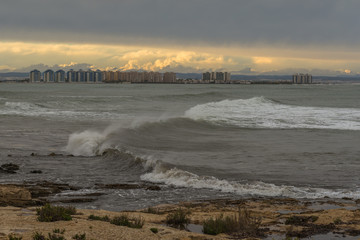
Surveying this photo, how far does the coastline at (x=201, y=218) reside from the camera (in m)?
8.13

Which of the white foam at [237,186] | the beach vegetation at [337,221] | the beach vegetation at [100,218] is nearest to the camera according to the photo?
the beach vegetation at [100,218]

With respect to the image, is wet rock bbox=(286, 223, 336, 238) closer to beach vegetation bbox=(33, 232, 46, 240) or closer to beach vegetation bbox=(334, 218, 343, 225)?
beach vegetation bbox=(334, 218, 343, 225)

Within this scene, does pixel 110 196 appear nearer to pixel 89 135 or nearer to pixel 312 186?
pixel 312 186

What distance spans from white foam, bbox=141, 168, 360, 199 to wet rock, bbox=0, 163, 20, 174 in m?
4.30

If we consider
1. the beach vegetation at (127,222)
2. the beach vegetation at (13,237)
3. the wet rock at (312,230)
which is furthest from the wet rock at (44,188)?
the wet rock at (312,230)

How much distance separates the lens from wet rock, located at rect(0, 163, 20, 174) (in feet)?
50.4

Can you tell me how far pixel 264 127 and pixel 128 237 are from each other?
23921 mm

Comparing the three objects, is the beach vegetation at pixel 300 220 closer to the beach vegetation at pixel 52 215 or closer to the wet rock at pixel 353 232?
the wet rock at pixel 353 232

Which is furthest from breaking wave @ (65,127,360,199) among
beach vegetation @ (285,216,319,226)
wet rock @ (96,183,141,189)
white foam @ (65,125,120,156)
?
beach vegetation @ (285,216,319,226)

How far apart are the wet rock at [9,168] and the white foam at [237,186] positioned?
169 inches

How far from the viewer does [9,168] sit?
15.7 m

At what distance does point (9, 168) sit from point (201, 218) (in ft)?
28.2

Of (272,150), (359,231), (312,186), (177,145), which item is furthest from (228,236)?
(177,145)

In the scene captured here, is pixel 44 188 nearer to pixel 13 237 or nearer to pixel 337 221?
pixel 13 237
